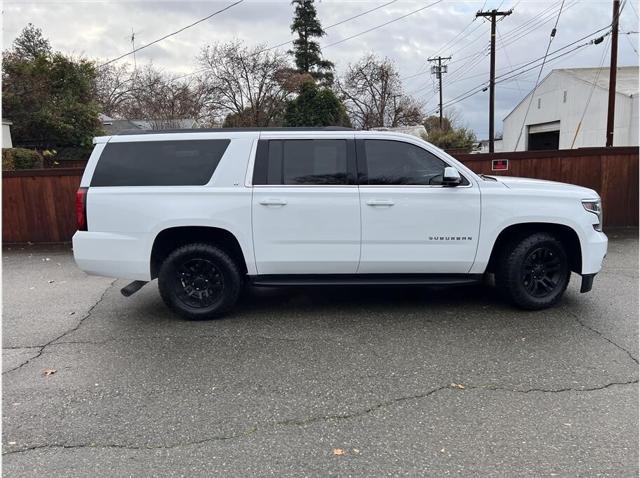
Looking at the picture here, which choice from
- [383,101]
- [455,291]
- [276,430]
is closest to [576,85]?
[383,101]

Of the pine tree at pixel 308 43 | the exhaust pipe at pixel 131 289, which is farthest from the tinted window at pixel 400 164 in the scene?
the pine tree at pixel 308 43

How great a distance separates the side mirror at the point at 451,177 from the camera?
185 inches

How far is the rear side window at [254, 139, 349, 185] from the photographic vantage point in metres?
4.86

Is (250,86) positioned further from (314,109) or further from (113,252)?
(113,252)

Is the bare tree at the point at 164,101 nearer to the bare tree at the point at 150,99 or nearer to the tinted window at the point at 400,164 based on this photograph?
the bare tree at the point at 150,99

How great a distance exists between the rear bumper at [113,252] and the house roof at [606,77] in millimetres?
24468

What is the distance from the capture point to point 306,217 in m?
4.76

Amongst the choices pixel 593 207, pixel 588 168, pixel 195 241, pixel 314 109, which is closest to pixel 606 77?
pixel 314 109

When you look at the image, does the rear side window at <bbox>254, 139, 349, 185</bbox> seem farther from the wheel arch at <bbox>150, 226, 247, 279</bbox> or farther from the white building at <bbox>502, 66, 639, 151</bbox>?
the white building at <bbox>502, 66, 639, 151</bbox>

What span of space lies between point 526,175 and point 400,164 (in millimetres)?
5953

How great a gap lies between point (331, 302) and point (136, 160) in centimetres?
269

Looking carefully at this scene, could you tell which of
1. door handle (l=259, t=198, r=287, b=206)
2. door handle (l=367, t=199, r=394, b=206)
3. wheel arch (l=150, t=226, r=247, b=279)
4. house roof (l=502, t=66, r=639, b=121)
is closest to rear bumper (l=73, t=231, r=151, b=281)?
wheel arch (l=150, t=226, r=247, b=279)

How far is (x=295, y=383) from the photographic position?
11.9 ft

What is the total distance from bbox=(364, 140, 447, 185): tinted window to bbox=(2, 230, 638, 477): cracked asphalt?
4.79 feet
